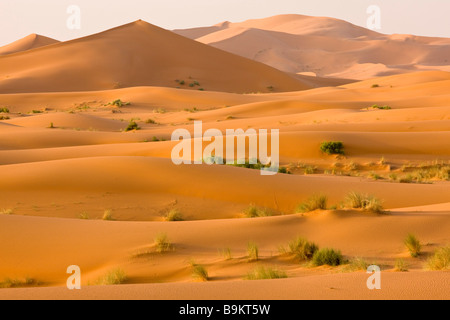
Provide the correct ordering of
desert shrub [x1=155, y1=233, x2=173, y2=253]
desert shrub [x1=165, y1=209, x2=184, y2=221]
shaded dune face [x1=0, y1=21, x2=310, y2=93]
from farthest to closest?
shaded dune face [x1=0, y1=21, x2=310, y2=93]
desert shrub [x1=165, y1=209, x2=184, y2=221]
desert shrub [x1=155, y1=233, x2=173, y2=253]

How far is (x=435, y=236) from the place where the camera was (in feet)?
32.2

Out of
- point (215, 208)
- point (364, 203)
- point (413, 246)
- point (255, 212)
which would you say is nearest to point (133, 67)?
point (215, 208)

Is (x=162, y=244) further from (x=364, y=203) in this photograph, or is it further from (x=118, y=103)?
(x=118, y=103)

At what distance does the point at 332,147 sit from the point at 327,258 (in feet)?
48.4

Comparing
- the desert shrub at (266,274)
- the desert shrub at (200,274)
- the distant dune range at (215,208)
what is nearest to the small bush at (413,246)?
the distant dune range at (215,208)

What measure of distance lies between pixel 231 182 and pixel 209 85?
5056 centimetres

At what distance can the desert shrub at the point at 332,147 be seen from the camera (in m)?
22.6

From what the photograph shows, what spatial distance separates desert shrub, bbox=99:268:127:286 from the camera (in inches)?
315

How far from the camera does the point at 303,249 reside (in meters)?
8.86

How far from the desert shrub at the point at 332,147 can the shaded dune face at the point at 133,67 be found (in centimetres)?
4210

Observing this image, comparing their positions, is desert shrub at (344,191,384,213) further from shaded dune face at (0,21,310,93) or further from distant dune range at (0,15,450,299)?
shaded dune face at (0,21,310,93)

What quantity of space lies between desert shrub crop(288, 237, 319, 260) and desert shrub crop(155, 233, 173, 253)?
6.19ft

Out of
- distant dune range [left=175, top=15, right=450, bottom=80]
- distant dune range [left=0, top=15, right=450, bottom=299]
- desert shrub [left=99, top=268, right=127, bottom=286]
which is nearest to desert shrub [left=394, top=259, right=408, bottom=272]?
distant dune range [left=0, top=15, right=450, bottom=299]
